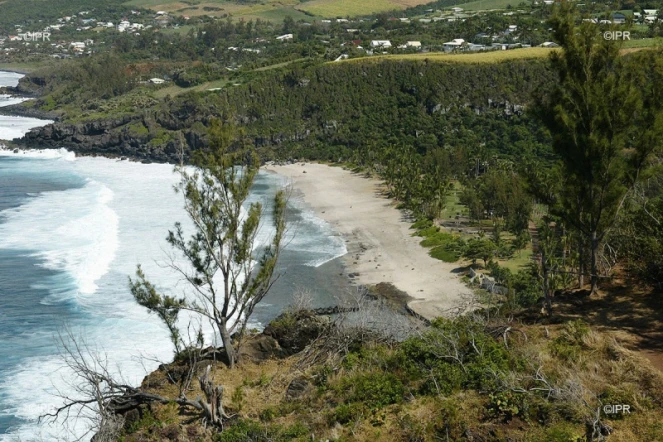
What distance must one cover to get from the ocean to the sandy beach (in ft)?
6.11

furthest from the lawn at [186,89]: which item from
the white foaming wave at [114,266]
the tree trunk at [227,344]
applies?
the tree trunk at [227,344]

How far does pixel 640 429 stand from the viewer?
12.5 meters

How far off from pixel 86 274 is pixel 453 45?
112 metres

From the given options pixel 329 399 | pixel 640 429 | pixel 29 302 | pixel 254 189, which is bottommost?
pixel 254 189

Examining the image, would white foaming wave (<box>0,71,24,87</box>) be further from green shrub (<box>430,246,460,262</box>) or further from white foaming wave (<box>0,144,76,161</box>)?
green shrub (<box>430,246,460,262</box>)

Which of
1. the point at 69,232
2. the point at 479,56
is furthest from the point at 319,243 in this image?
the point at 479,56

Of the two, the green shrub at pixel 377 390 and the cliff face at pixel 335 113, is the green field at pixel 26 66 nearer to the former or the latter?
the cliff face at pixel 335 113

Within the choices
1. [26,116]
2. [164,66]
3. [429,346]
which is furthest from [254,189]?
[164,66]

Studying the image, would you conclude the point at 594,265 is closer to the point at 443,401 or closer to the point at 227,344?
the point at 443,401

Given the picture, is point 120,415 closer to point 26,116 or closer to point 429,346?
point 429,346

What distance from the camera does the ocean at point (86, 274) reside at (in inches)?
1129

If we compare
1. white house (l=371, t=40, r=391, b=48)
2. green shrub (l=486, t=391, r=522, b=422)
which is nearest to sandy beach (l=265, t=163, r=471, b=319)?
green shrub (l=486, t=391, r=522, b=422)

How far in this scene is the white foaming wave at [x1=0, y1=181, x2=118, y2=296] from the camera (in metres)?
44.8

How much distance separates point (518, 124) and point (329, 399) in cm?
8876
